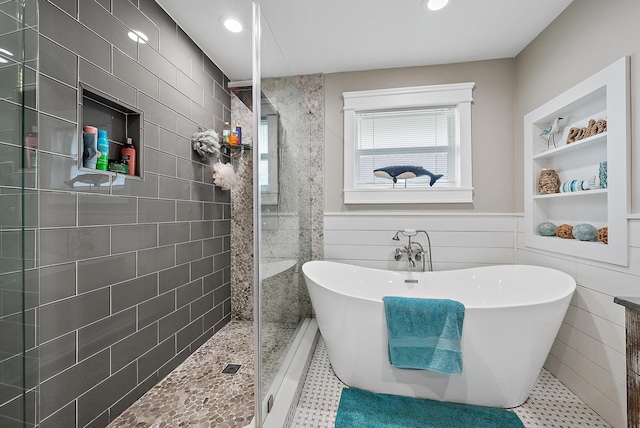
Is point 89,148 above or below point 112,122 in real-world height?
below

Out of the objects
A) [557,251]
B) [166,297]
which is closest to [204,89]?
[166,297]

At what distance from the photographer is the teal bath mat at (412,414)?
4.76ft

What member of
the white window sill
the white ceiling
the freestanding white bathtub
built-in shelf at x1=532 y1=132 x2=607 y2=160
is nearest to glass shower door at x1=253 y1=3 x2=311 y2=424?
the white ceiling

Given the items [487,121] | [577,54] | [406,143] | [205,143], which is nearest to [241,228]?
[205,143]

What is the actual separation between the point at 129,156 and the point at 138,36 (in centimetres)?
75

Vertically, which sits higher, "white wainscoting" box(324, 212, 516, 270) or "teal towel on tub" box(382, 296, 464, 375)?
"white wainscoting" box(324, 212, 516, 270)

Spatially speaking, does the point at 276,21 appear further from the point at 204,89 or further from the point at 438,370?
the point at 438,370

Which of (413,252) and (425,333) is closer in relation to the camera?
(425,333)

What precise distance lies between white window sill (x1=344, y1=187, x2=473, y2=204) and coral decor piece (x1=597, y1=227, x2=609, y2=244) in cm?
93

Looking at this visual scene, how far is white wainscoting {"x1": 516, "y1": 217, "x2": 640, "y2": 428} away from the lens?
1401mm

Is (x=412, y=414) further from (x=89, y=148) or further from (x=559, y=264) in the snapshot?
(x=89, y=148)

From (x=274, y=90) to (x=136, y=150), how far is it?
3.06ft

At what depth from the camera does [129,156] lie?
1565 mm

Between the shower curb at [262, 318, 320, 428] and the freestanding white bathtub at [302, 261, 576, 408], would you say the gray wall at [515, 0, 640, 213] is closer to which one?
the freestanding white bathtub at [302, 261, 576, 408]
